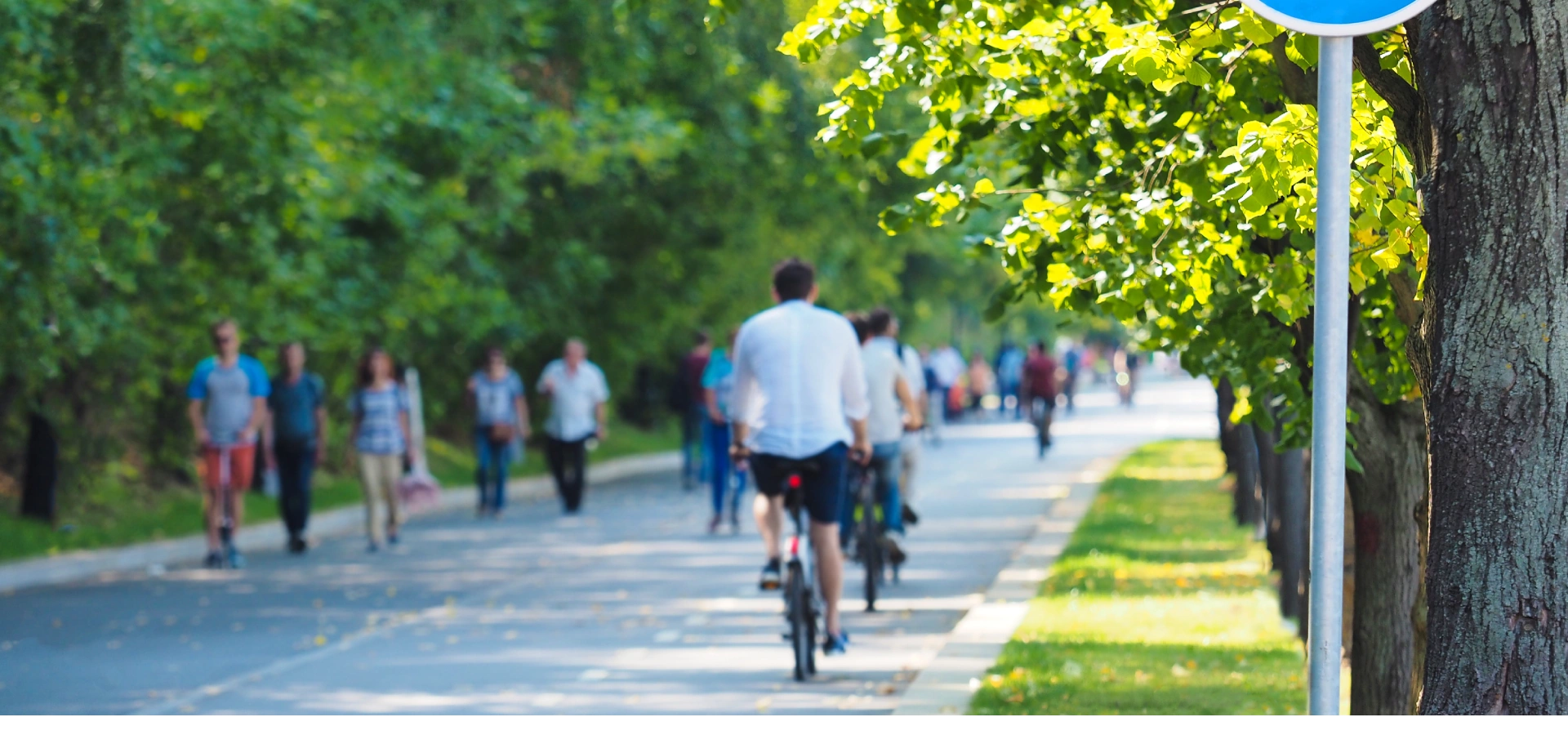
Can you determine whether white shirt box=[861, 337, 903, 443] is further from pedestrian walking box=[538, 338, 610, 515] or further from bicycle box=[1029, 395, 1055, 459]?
bicycle box=[1029, 395, 1055, 459]

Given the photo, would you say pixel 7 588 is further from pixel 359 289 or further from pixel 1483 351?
pixel 1483 351

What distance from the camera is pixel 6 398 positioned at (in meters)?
19.3

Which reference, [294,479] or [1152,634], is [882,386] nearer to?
[1152,634]

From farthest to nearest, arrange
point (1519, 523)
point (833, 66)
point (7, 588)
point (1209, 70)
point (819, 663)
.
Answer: point (833, 66) < point (7, 588) < point (819, 663) < point (1209, 70) < point (1519, 523)

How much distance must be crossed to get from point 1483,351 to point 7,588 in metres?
12.6

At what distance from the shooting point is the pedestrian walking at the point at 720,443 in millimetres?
18969

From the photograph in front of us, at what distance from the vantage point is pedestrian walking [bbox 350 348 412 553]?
18.1 meters

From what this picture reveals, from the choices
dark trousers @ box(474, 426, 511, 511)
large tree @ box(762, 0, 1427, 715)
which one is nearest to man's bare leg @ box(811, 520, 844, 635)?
large tree @ box(762, 0, 1427, 715)

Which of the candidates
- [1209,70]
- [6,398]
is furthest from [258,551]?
[1209,70]

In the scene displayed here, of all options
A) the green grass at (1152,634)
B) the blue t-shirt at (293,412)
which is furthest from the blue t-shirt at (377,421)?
the green grass at (1152,634)

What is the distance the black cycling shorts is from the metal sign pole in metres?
5.59

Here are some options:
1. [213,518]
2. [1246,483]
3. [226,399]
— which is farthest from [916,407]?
[213,518]

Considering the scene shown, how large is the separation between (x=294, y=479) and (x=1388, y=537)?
41.3 ft

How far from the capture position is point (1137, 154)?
21.7 ft
